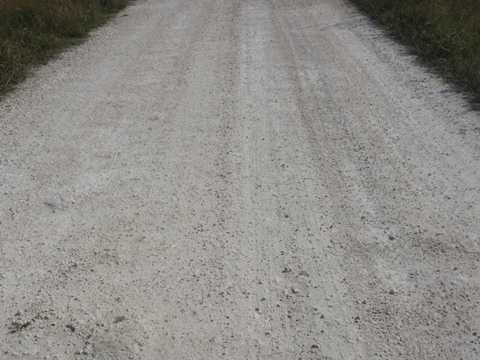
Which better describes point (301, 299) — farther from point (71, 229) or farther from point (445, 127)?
point (445, 127)

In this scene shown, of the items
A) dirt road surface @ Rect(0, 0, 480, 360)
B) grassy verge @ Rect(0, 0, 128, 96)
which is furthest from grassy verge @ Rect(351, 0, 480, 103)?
grassy verge @ Rect(0, 0, 128, 96)

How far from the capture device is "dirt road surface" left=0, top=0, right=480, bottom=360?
10.5 ft

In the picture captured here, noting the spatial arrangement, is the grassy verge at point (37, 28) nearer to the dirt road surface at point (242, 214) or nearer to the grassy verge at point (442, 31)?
the dirt road surface at point (242, 214)

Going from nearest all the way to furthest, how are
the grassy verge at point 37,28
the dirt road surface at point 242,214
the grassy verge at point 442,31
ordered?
the dirt road surface at point 242,214, the grassy verge at point 442,31, the grassy verge at point 37,28

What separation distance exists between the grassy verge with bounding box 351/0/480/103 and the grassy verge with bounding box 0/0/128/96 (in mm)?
5690

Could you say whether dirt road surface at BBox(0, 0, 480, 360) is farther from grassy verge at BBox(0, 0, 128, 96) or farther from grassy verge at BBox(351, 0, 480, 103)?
grassy verge at BBox(0, 0, 128, 96)

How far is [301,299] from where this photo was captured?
3420 mm

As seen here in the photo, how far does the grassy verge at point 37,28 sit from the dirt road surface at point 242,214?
0.55 metres

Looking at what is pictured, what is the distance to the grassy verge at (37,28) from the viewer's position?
7.81m

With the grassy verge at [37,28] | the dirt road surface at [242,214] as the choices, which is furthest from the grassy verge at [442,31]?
the grassy verge at [37,28]

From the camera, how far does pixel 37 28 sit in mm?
9336

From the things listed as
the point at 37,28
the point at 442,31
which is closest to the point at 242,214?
the point at 442,31

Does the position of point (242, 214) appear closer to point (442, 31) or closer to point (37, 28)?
point (442, 31)

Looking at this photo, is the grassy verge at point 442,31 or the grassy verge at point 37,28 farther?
the grassy verge at point 37,28
